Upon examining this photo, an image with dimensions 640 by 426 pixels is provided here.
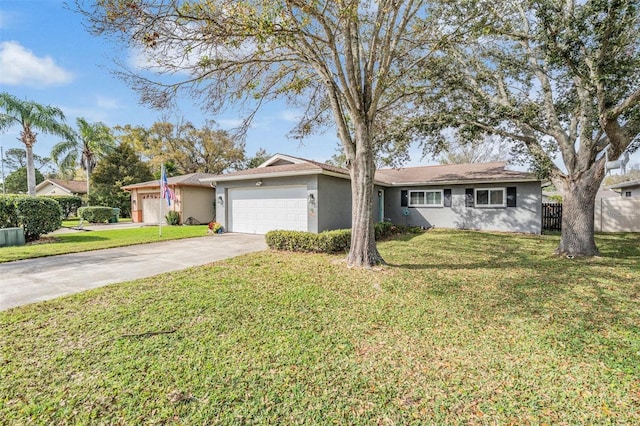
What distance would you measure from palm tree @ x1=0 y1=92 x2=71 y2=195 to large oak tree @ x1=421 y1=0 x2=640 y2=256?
22189 mm

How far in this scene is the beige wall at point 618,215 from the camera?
14.9 metres

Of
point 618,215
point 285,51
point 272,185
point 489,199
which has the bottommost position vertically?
point 618,215

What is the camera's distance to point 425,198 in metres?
16.5

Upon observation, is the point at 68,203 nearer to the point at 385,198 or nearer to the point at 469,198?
the point at 385,198

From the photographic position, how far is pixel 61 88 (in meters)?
9.00

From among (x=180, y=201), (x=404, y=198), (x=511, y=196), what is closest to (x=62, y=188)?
(x=180, y=201)

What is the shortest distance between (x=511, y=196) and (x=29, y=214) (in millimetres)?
20463

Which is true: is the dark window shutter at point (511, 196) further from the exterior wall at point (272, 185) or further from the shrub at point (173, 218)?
the shrub at point (173, 218)

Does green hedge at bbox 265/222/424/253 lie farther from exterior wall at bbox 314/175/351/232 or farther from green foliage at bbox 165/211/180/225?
green foliage at bbox 165/211/180/225

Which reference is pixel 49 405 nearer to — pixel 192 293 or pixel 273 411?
pixel 273 411

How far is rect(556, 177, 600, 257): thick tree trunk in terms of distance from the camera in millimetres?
8398

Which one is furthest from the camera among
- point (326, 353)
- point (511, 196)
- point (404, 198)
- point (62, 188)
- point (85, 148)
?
point (62, 188)

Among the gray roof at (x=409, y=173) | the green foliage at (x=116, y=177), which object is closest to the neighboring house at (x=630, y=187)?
the gray roof at (x=409, y=173)

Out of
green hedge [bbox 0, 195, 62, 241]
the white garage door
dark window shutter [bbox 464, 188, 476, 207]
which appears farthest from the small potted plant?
dark window shutter [bbox 464, 188, 476, 207]
